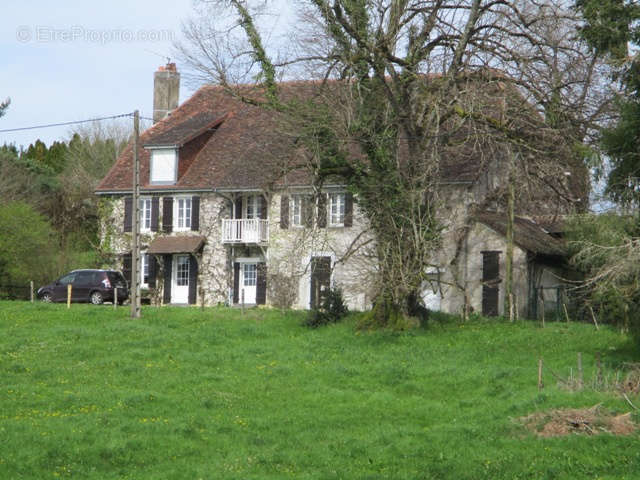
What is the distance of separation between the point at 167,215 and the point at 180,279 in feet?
9.15

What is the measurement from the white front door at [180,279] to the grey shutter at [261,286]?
11.5 ft

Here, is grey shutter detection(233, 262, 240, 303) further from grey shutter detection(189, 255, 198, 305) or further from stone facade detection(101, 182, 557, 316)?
grey shutter detection(189, 255, 198, 305)

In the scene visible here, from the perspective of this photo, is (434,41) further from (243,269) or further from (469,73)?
(243,269)

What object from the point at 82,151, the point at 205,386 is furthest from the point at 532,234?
the point at 82,151

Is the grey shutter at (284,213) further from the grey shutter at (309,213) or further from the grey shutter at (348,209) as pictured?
the grey shutter at (309,213)

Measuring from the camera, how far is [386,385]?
790 inches

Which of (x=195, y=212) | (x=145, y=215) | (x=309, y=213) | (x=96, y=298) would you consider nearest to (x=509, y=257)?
(x=309, y=213)

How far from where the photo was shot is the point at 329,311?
1115 inches

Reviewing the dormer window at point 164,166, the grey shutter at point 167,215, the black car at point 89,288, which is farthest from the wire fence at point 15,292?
the dormer window at point 164,166

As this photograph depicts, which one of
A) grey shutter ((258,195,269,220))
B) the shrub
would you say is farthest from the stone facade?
the shrub

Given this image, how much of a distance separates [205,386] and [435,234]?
911cm

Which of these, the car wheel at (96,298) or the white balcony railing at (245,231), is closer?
the car wheel at (96,298)

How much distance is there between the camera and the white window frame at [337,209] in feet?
115

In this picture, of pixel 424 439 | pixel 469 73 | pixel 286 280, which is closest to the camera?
pixel 424 439
